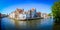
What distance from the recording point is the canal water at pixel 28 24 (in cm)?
180

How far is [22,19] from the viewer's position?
71.3 inches

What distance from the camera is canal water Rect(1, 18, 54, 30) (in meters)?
1.80

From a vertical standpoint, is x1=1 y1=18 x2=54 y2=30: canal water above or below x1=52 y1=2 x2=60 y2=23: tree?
below

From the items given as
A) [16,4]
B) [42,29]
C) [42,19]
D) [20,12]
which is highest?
[16,4]

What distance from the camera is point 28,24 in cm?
182

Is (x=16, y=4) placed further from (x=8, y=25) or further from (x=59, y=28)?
(x=59, y=28)

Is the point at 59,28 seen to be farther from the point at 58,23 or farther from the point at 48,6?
the point at 48,6

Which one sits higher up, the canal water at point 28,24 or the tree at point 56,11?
the tree at point 56,11

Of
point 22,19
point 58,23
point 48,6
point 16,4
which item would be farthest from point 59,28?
point 16,4

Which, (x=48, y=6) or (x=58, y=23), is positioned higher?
(x=48, y=6)

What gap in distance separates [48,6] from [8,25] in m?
0.69

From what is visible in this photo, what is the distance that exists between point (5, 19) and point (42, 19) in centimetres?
57

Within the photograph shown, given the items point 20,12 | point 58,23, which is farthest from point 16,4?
point 58,23

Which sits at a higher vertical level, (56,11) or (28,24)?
(56,11)
